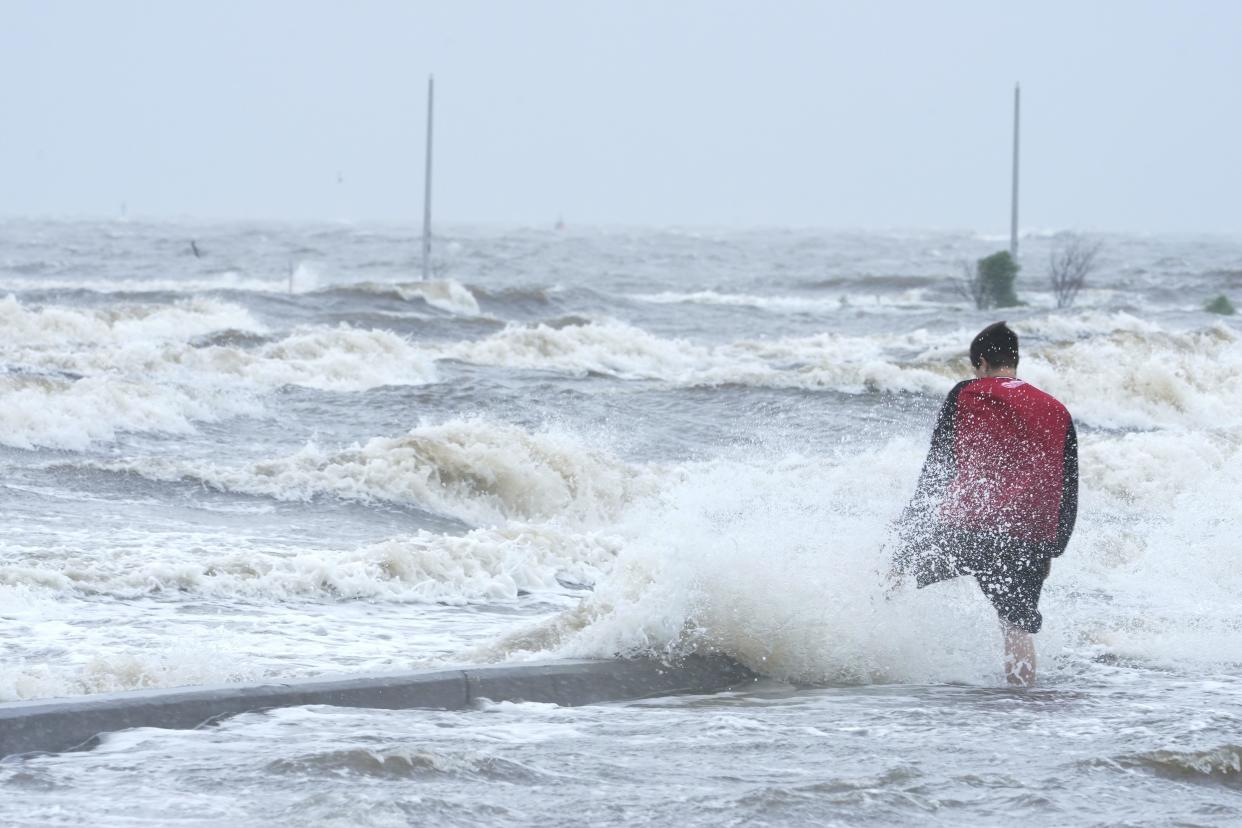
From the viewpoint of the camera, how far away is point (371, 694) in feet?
19.1

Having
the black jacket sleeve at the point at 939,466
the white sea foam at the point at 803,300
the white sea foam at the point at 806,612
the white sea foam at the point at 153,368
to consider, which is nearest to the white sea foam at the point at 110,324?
the white sea foam at the point at 153,368

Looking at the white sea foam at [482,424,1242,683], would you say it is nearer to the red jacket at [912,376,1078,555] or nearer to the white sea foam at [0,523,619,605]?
the red jacket at [912,376,1078,555]

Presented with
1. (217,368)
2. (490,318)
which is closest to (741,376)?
(217,368)

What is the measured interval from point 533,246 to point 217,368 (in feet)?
187

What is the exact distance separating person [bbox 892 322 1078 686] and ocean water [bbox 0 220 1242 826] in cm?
50

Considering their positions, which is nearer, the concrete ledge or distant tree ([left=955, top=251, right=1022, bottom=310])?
the concrete ledge

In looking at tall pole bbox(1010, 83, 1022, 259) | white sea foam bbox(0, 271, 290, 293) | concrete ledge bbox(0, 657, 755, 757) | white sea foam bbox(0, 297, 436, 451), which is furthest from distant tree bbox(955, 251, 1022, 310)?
concrete ledge bbox(0, 657, 755, 757)

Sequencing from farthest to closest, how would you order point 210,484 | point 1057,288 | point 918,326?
point 1057,288
point 918,326
point 210,484

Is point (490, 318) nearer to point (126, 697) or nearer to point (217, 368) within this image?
point (217, 368)

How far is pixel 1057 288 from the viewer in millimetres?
40781

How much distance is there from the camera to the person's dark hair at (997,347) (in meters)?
6.48

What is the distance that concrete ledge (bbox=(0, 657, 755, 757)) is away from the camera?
16.8 ft

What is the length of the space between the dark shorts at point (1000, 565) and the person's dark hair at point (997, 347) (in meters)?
0.70

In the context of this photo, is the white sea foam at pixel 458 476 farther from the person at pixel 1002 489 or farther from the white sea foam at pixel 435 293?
the white sea foam at pixel 435 293
